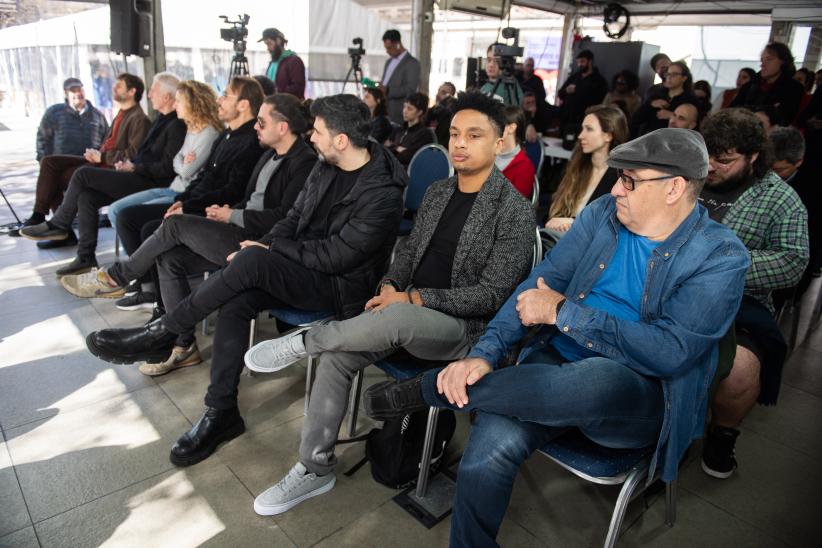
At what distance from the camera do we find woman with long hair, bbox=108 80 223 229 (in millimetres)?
3371

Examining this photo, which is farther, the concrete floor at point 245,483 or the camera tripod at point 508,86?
the camera tripod at point 508,86

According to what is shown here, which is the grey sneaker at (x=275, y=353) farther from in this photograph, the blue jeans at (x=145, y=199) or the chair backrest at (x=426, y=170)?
the blue jeans at (x=145, y=199)

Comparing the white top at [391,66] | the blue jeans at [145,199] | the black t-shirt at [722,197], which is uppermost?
the white top at [391,66]

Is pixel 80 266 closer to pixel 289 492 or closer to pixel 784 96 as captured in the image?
pixel 289 492

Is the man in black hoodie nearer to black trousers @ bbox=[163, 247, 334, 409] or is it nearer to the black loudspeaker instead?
black trousers @ bbox=[163, 247, 334, 409]

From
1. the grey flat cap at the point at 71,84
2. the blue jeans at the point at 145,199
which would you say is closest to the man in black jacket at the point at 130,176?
the blue jeans at the point at 145,199

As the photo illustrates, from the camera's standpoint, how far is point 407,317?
169cm

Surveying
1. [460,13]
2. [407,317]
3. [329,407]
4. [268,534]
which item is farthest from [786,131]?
[460,13]

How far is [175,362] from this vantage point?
2551 mm

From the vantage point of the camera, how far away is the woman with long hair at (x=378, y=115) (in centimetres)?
511

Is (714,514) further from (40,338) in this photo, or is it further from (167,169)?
(167,169)

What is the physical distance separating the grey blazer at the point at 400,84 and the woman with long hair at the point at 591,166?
3.72 metres

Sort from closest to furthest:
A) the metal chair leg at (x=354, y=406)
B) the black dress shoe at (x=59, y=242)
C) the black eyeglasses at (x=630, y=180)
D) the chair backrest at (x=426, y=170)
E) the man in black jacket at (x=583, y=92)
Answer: the black eyeglasses at (x=630, y=180), the metal chair leg at (x=354, y=406), the chair backrest at (x=426, y=170), the black dress shoe at (x=59, y=242), the man in black jacket at (x=583, y=92)

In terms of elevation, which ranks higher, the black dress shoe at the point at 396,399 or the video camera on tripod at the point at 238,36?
the video camera on tripod at the point at 238,36
